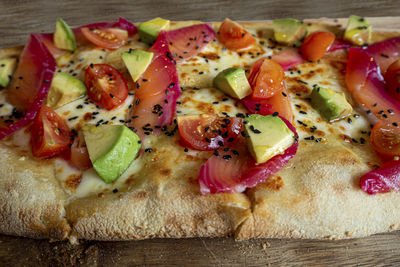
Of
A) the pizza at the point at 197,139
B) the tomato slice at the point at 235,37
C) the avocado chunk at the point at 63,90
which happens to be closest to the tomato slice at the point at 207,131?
the pizza at the point at 197,139

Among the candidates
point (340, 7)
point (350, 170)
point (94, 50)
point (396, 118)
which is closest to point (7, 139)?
point (94, 50)

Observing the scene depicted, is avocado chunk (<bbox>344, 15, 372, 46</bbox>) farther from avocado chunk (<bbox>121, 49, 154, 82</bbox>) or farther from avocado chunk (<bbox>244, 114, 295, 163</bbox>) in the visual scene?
avocado chunk (<bbox>121, 49, 154, 82</bbox>)

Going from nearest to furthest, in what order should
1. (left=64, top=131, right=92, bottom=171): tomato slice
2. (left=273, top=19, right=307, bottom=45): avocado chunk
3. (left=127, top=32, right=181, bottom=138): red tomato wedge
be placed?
(left=64, top=131, right=92, bottom=171): tomato slice < (left=127, top=32, right=181, bottom=138): red tomato wedge < (left=273, top=19, right=307, bottom=45): avocado chunk

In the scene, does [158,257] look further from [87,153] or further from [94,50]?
[94,50]

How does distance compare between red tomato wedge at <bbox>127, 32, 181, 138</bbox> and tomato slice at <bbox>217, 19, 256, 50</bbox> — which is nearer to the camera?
red tomato wedge at <bbox>127, 32, 181, 138</bbox>

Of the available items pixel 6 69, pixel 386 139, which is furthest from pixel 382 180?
pixel 6 69

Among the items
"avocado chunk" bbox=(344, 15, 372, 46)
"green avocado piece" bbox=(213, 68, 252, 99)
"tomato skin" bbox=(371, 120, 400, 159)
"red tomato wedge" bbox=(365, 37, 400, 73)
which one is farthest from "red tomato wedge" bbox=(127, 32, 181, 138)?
"red tomato wedge" bbox=(365, 37, 400, 73)

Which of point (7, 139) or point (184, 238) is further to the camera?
point (7, 139)
